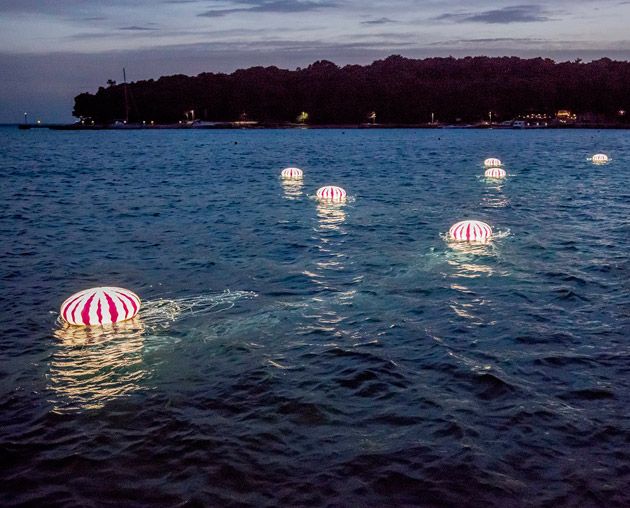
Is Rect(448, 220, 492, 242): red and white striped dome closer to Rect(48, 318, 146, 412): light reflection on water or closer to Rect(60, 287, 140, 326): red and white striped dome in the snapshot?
Rect(48, 318, 146, 412): light reflection on water

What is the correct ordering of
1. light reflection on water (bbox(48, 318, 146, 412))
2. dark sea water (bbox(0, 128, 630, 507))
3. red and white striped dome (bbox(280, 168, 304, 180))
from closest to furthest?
dark sea water (bbox(0, 128, 630, 507)), light reflection on water (bbox(48, 318, 146, 412)), red and white striped dome (bbox(280, 168, 304, 180))

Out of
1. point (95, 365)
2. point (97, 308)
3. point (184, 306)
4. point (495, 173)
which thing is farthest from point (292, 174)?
point (95, 365)

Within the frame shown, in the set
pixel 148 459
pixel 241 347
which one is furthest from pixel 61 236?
pixel 148 459

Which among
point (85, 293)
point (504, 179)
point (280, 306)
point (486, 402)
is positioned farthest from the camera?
point (504, 179)

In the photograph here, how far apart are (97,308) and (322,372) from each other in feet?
Answer: 19.7

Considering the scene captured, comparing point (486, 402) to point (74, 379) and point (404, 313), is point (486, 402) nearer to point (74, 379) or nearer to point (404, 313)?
point (404, 313)

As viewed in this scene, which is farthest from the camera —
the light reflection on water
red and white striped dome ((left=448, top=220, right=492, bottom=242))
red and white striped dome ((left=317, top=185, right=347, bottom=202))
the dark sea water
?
red and white striped dome ((left=317, top=185, right=347, bottom=202))

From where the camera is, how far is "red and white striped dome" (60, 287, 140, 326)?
51.9ft

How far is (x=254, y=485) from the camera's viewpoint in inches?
366

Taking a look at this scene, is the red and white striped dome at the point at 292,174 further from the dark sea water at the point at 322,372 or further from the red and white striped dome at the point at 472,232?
the red and white striped dome at the point at 472,232

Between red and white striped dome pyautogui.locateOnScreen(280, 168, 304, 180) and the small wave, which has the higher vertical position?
the small wave

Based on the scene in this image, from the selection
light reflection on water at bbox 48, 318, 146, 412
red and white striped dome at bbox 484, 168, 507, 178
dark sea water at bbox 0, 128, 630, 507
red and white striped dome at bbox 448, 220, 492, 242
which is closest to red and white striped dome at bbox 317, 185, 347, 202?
dark sea water at bbox 0, 128, 630, 507

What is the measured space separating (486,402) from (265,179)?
49994mm

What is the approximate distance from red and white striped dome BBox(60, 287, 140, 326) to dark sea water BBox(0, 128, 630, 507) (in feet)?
2.05
